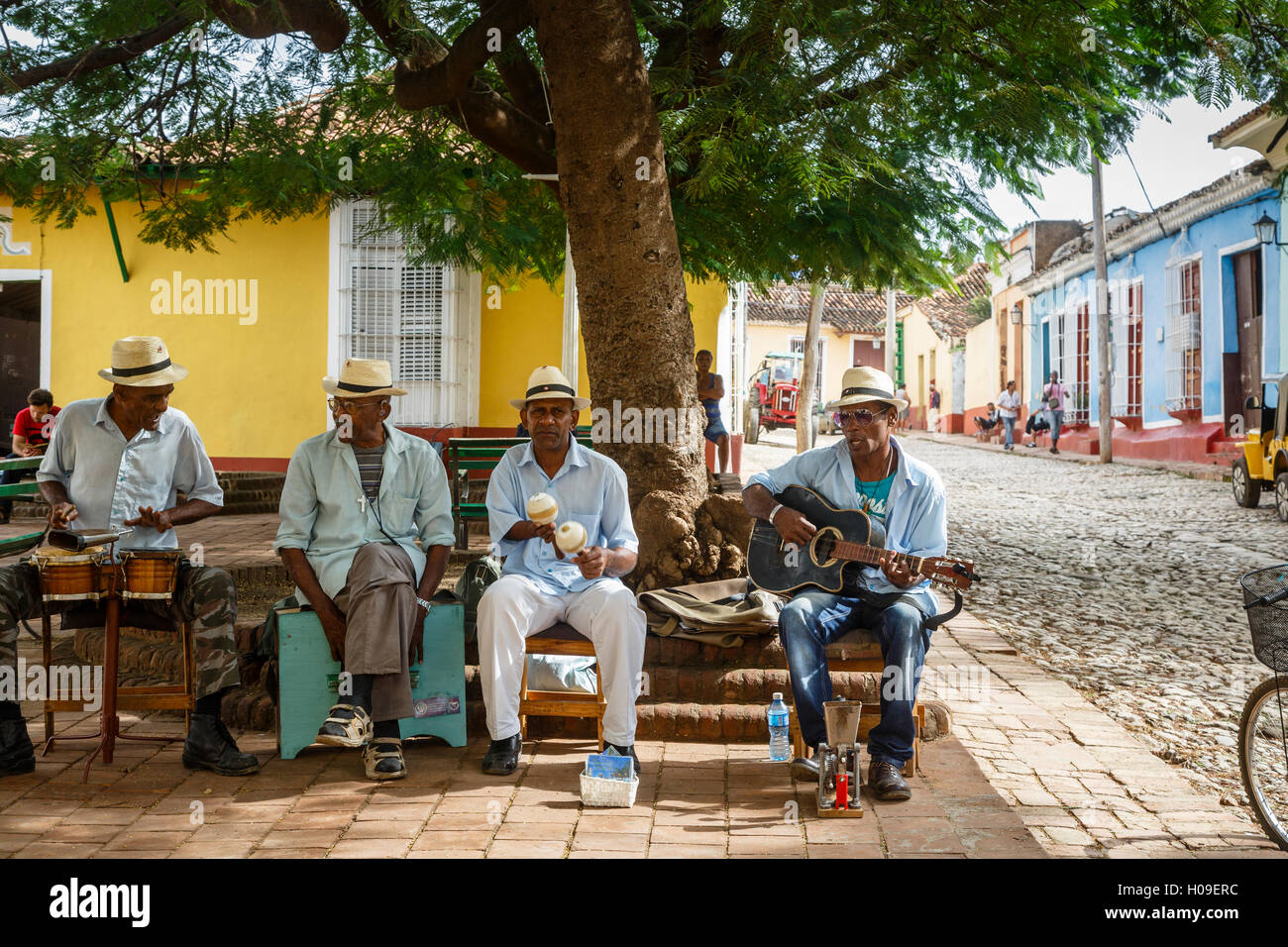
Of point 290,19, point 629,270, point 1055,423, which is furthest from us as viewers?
point 1055,423

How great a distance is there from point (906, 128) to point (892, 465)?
7.48 feet

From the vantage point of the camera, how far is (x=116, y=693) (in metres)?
4.62

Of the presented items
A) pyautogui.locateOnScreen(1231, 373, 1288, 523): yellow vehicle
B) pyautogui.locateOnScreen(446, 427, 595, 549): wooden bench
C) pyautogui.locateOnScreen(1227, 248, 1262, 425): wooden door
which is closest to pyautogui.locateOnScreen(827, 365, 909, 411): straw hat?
pyautogui.locateOnScreen(446, 427, 595, 549): wooden bench

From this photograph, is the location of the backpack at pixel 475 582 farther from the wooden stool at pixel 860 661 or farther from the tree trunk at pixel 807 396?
the tree trunk at pixel 807 396

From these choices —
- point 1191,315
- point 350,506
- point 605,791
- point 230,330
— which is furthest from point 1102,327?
point 605,791

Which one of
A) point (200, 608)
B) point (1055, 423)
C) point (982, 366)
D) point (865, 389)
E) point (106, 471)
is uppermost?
point (982, 366)

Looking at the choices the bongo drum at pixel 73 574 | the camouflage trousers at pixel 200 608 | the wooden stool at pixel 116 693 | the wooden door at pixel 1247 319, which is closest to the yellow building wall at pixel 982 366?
the wooden door at pixel 1247 319

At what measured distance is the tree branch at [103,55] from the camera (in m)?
6.76

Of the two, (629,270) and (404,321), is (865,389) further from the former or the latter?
(404,321)

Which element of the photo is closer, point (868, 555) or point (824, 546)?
point (868, 555)

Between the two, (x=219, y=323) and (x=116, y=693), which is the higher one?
(x=219, y=323)

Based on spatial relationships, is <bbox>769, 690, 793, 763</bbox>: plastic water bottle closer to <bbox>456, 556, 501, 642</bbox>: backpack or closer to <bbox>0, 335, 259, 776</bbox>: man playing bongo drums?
<bbox>456, 556, 501, 642</bbox>: backpack

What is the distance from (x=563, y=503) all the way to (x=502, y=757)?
43.3 inches

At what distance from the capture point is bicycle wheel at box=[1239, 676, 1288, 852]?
12.9 ft
